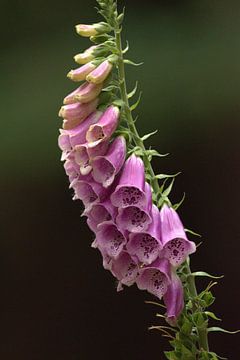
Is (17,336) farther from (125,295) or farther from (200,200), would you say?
(200,200)

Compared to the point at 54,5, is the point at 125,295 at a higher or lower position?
lower

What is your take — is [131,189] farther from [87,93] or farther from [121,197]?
[87,93]

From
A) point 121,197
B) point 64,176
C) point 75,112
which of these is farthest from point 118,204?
point 64,176

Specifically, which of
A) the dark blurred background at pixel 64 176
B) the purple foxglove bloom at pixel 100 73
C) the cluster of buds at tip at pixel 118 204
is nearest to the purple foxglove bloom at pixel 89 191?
the cluster of buds at tip at pixel 118 204

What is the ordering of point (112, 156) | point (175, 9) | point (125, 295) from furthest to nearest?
point (125, 295), point (175, 9), point (112, 156)

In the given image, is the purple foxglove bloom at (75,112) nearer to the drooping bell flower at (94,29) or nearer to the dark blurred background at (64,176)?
the drooping bell flower at (94,29)

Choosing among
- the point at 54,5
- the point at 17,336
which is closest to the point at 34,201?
the point at 17,336
